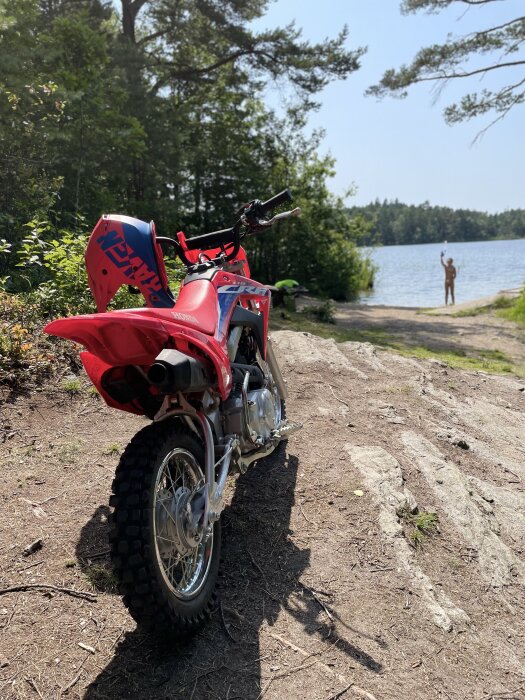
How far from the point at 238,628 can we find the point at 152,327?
115 cm

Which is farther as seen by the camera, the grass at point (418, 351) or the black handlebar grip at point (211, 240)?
the grass at point (418, 351)

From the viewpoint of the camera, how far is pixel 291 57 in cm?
1503

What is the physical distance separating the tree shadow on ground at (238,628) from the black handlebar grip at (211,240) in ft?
4.37

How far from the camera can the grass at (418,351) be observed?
7.33 m

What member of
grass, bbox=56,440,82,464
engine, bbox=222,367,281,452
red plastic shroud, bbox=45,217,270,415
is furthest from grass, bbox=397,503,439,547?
grass, bbox=56,440,82,464

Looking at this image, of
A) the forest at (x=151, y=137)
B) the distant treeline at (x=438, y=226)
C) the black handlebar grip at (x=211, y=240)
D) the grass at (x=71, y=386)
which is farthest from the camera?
the distant treeline at (x=438, y=226)

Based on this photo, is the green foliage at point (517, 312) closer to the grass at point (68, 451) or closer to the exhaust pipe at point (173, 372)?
the grass at point (68, 451)

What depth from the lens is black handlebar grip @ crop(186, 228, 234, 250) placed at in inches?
118

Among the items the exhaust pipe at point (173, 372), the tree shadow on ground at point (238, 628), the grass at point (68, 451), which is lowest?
the tree shadow on ground at point (238, 628)

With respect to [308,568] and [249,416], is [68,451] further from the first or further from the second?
[308,568]

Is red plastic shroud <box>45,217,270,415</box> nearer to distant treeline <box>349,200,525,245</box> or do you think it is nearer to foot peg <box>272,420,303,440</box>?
foot peg <box>272,420,303,440</box>

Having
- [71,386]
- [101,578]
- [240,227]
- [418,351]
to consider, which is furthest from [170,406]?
[418,351]

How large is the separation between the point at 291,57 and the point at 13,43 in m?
8.64

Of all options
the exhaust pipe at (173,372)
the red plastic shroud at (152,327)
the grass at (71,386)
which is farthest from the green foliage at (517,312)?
the exhaust pipe at (173,372)
